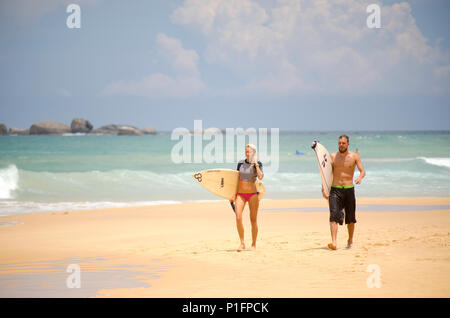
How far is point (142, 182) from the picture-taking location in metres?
22.0

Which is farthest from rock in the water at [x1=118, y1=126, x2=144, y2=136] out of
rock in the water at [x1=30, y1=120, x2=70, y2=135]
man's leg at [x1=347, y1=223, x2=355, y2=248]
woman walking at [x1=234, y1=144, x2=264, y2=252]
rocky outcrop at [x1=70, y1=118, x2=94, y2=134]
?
man's leg at [x1=347, y1=223, x2=355, y2=248]

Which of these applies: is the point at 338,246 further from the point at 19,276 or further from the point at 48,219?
the point at 48,219

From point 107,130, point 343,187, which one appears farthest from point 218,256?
point 107,130

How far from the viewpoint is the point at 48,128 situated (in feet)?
341

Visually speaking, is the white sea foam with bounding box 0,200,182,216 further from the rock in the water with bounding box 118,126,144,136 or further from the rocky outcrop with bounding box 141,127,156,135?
the rocky outcrop with bounding box 141,127,156,135

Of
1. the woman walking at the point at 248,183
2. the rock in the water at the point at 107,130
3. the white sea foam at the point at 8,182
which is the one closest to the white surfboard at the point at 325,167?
the woman walking at the point at 248,183

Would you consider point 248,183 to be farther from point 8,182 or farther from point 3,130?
point 3,130

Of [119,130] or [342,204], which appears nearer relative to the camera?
[342,204]

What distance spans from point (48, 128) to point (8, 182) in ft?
293

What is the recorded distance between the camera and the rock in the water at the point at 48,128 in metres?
102

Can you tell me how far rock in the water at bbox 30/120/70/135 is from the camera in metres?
102

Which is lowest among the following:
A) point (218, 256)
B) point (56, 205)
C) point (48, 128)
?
point (218, 256)

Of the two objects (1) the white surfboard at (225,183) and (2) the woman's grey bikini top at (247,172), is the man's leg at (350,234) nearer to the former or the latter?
(1) the white surfboard at (225,183)

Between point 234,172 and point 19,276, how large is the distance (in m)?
3.27
